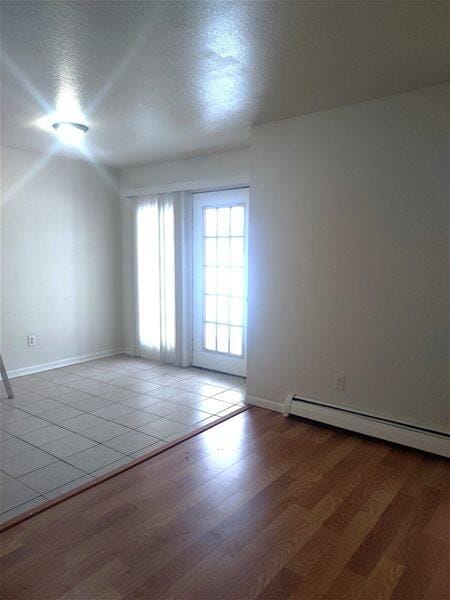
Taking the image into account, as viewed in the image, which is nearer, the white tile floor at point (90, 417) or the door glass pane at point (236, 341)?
the white tile floor at point (90, 417)

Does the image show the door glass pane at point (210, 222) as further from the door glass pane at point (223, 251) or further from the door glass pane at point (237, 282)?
the door glass pane at point (237, 282)

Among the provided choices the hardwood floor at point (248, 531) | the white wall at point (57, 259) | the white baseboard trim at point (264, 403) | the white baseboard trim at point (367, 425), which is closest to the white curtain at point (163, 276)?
the white wall at point (57, 259)

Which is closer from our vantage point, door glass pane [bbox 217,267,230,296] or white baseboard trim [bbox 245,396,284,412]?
white baseboard trim [bbox 245,396,284,412]

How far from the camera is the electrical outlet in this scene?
3.25m

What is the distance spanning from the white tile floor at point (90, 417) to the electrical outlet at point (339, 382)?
0.93 metres

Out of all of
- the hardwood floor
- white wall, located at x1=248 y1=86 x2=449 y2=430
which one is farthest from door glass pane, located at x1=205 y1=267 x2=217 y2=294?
the hardwood floor

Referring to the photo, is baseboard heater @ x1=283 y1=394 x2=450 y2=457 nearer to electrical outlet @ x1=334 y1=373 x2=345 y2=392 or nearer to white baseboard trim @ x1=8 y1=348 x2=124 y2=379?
electrical outlet @ x1=334 y1=373 x2=345 y2=392

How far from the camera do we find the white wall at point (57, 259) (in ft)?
14.8

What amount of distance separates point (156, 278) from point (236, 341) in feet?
4.44

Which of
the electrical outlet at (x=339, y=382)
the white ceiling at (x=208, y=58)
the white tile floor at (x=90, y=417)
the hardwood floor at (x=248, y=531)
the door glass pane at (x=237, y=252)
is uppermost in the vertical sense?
the white ceiling at (x=208, y=58)

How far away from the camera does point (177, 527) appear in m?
2.10

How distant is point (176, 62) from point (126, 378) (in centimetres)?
319

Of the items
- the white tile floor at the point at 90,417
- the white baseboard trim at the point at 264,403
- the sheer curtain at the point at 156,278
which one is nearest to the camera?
the white tile floor at the point at 90,417

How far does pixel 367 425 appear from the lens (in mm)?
3074
